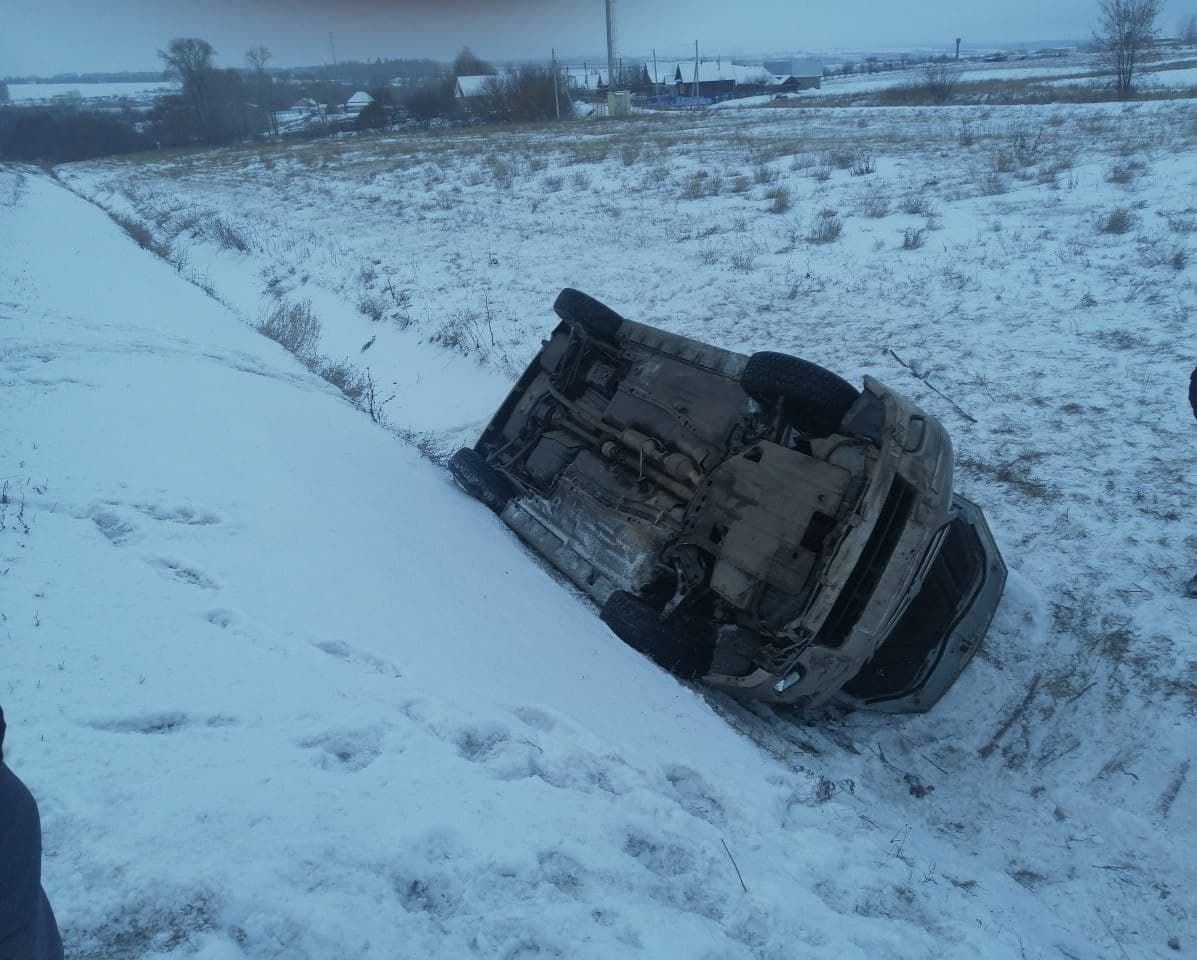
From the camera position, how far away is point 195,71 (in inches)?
2067

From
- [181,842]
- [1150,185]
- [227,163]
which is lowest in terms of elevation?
[181,842]

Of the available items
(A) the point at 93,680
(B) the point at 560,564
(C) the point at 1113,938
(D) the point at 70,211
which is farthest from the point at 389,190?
(C) the point at 1113,938

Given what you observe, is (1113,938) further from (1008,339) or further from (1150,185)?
(1150,185)

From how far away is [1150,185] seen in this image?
10.4 meters

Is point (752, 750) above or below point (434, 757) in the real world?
below

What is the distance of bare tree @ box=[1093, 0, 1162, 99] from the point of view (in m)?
26.3

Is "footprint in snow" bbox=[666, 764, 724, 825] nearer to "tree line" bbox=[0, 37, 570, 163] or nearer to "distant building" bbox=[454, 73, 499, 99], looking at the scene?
"tree line" bbox=[0, 37, 570, 163]

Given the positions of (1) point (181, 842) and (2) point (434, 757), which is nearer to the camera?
(1) point (181, 842)

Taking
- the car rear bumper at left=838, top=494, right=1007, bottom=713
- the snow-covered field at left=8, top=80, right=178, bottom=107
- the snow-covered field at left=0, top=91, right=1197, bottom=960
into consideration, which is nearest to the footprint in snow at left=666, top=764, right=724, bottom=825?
the snow-covered field at left=0, top=91, right=1197, bottom=960

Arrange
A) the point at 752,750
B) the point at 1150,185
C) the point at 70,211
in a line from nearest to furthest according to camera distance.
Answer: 1. the point at 752,750
2. the point at 1150,185
3. the point at 70,211

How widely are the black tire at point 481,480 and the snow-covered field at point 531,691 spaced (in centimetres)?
20

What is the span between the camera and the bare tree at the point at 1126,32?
26344mm

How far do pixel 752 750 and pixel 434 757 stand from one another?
4.70 feet

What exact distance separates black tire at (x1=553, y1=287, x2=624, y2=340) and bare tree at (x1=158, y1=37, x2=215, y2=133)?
58003 millimetres
